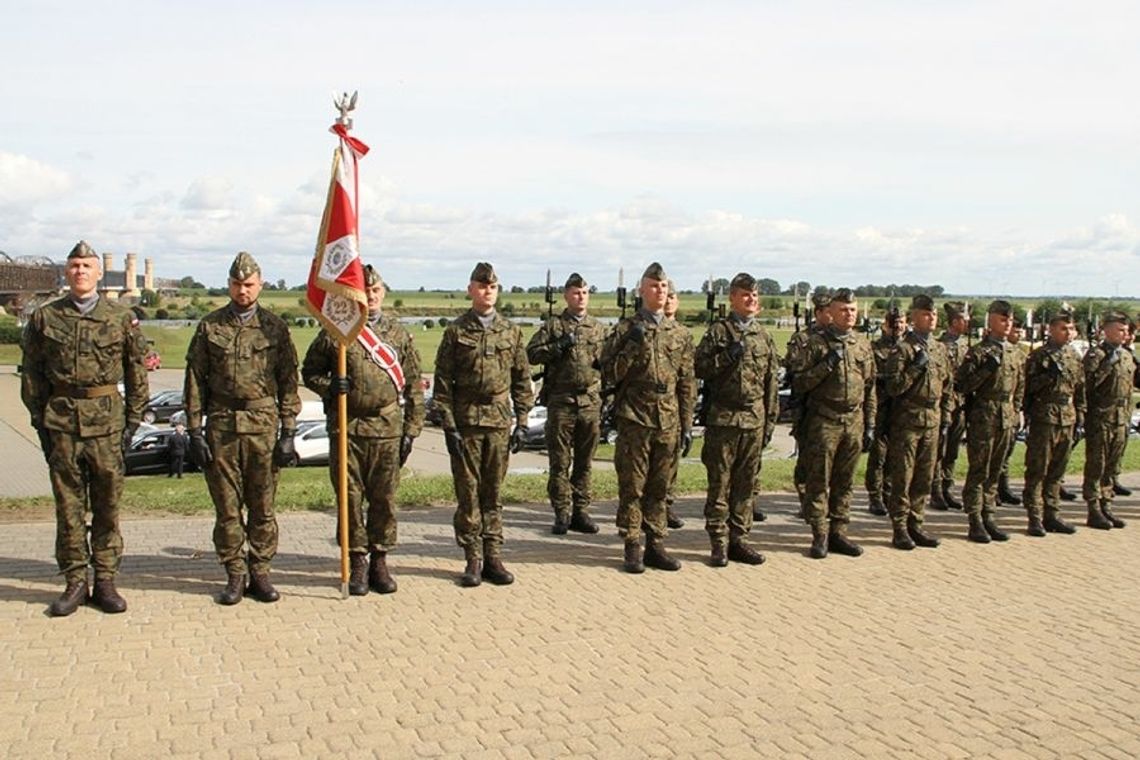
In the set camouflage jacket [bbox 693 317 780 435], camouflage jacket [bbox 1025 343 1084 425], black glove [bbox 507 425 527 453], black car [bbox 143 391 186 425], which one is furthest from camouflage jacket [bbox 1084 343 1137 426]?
black car [bbox 143 391 186 425]

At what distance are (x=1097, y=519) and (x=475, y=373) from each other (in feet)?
22.7

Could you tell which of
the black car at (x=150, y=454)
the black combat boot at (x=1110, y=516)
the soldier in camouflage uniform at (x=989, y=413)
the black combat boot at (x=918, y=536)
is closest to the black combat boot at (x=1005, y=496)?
the black combat boot at (x=1110, y=516)

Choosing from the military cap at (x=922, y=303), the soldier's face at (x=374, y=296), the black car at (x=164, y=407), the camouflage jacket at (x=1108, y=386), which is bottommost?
the black car at (x=164, y=407)

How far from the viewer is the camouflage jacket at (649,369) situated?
26.9 feet

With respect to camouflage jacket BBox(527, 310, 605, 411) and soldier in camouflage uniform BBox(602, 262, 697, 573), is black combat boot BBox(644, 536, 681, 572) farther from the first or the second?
camouflage jacket BBox(527, 310, 605, 411)

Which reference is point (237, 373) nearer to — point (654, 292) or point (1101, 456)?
point (654, 292)

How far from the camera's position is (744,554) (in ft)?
28.2

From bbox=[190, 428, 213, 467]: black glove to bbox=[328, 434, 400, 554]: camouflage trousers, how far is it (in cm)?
84

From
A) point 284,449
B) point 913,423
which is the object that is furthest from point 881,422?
point 284,449

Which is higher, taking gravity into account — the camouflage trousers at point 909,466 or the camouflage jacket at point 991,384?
the camouflage jacket at point 991,384

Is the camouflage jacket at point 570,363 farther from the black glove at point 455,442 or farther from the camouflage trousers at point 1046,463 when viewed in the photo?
the camouflage trousers at point 1046,463

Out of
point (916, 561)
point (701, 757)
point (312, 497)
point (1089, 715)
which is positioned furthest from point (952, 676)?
point (312, 497)

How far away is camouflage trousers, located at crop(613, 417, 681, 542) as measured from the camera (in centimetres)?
824

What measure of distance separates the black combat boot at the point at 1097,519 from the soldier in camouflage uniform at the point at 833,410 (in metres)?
3.30
